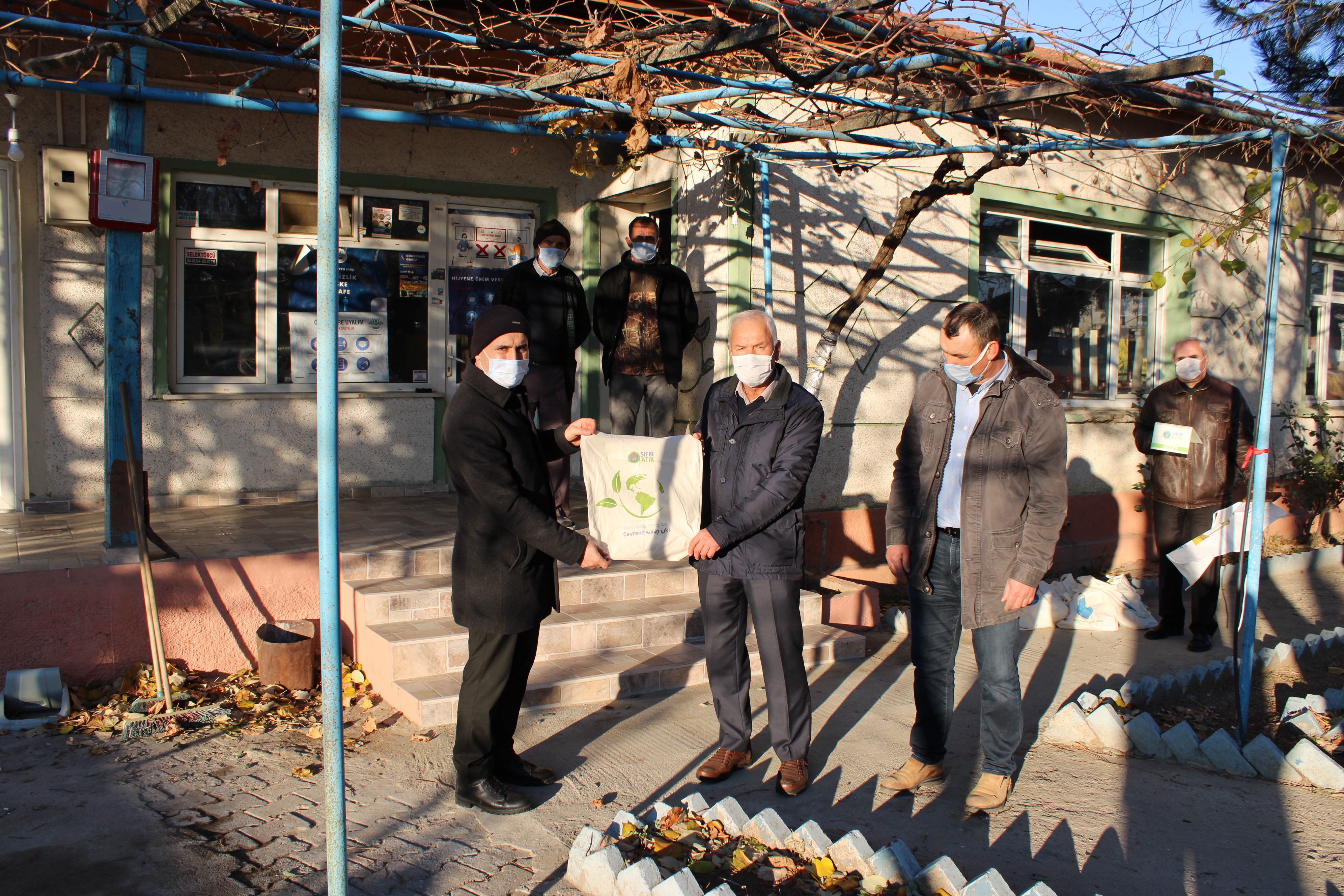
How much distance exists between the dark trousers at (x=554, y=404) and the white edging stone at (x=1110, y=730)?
330 cm

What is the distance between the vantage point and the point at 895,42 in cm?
443

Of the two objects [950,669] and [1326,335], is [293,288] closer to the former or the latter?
[950,669]

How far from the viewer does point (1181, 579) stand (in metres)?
6.55

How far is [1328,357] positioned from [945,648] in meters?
10.3

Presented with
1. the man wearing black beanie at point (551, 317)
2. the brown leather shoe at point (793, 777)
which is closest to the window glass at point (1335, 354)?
the man wearing black beanie at point (551, 317)

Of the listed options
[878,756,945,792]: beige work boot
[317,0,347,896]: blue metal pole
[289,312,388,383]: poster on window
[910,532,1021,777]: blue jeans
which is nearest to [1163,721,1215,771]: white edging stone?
[910,532,1021,777]: blue jeans

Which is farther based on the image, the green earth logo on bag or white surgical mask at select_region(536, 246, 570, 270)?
white surgical mask at select_region(536, 246, 570, 270)

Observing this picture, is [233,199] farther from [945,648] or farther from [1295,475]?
[1295,475]

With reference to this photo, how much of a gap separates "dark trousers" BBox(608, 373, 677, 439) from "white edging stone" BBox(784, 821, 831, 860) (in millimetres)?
3683

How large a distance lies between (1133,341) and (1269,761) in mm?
6493

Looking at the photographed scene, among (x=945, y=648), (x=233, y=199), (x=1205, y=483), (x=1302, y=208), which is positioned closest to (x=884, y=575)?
(x=1205, y=483)

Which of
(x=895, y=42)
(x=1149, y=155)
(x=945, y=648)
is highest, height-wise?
(x=1149, y=155)

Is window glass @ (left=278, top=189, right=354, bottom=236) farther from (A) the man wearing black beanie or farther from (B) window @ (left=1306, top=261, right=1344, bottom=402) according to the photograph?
(B) window @ (left=1306, top=261, right=1344, bottom=402)

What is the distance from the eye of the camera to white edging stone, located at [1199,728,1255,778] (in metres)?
4.19
